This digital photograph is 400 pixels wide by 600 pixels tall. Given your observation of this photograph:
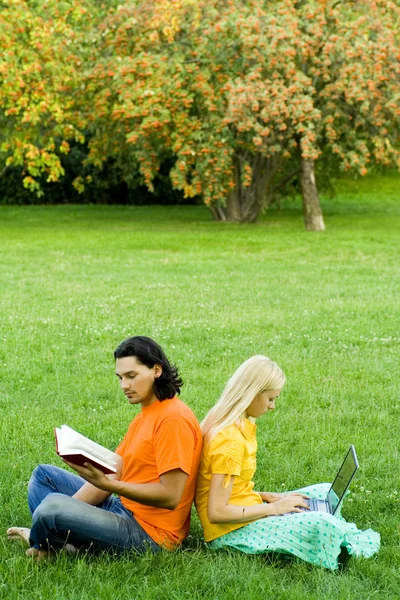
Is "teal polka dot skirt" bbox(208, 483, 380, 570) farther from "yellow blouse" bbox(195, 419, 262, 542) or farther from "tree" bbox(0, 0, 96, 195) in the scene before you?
"tree" bbox(0, 0, 96, 195)

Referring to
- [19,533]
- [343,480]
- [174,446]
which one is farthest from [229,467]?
[19,533]

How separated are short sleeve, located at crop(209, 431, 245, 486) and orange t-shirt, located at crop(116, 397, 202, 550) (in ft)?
0.28

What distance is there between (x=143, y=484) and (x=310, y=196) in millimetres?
18740

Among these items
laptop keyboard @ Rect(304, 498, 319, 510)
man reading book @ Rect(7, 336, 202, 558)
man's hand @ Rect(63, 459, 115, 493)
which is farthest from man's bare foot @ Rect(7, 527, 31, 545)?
laptop keyboard @ Rect(304, 498, 319, 510)

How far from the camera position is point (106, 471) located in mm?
4328

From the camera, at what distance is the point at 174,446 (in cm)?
449

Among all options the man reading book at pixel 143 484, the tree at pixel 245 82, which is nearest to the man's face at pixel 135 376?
the man reading book at pixel 143 484

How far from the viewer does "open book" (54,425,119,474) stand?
4.11 metres

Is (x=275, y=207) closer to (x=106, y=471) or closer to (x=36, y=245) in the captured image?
(x=36, y=245)

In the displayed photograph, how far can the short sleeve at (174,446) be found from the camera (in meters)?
4.46

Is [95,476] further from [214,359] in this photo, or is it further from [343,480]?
[214,359]

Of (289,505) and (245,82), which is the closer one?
(289,505)

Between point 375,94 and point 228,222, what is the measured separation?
5.91 m

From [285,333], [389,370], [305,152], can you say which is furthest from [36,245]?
[389,370]
